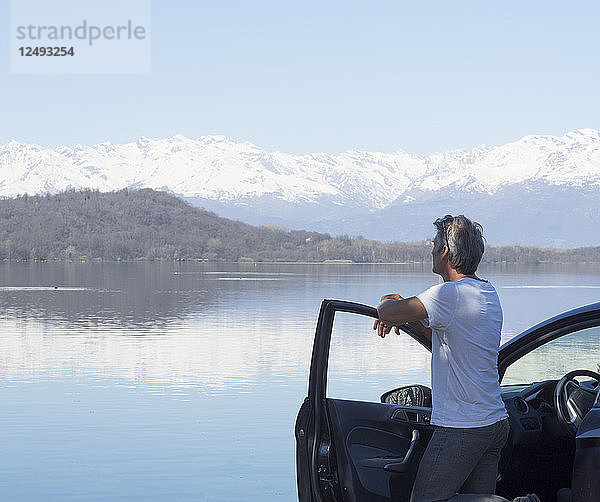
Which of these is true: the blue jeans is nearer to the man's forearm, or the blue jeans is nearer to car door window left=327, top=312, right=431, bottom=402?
the man's forearm

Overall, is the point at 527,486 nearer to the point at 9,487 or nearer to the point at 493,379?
the point at 493,379

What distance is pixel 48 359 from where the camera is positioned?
793 inches

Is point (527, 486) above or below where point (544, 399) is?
below

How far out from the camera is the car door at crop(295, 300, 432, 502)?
4.07 m

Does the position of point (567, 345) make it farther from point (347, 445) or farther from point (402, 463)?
point (347, 445)

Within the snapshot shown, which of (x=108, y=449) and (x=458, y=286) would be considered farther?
(x=108, y=449)

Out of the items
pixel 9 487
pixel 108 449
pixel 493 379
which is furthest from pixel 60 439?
pixel 493 379

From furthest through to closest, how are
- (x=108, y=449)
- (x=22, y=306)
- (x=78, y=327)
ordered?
(x=22, y=306), (x=78, y=327), (x=108, y=449)

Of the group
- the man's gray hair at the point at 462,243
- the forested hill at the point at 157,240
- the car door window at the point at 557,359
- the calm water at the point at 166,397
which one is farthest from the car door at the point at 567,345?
the forested hill at the point at 157,240

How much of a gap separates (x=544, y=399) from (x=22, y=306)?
125 feet

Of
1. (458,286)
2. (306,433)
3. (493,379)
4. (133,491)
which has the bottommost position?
(133,491)

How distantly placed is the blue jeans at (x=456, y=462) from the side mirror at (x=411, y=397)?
952 millimetres

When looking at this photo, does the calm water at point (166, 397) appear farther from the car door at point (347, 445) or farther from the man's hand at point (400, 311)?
the man's hand at point (400, 311)

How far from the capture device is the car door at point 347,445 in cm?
407
